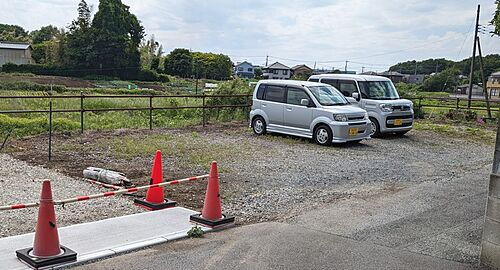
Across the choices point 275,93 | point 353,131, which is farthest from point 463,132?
point 275,93

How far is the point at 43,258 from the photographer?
13.3 feet

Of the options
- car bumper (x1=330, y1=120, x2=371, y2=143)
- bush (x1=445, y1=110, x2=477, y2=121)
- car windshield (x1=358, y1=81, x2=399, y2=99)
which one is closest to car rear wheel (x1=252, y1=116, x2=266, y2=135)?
car bumper (x1=330, y1=120, x2=371, y2=143)

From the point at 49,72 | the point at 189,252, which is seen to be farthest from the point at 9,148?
the point at 49,72

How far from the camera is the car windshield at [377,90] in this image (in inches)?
584

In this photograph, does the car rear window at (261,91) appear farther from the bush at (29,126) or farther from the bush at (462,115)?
the bush at (462,115)

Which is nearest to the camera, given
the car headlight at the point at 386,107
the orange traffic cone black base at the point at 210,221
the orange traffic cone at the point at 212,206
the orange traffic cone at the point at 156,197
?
the orange traffic cone black base at the point at 210,221

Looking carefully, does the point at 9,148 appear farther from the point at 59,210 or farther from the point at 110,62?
the point at 110,62

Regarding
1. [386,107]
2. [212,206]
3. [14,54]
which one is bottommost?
[212,206]

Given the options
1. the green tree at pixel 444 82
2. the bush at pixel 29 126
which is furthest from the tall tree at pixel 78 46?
the bush at pixel 29 126

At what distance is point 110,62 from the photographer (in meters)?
54.0

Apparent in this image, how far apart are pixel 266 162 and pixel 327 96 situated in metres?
4.21

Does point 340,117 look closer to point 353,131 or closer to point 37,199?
point 353,131

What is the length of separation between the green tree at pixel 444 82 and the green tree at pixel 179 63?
27.0m

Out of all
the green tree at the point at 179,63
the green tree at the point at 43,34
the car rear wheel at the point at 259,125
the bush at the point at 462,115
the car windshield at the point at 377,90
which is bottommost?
the car rear wheel at the point at 259,125
